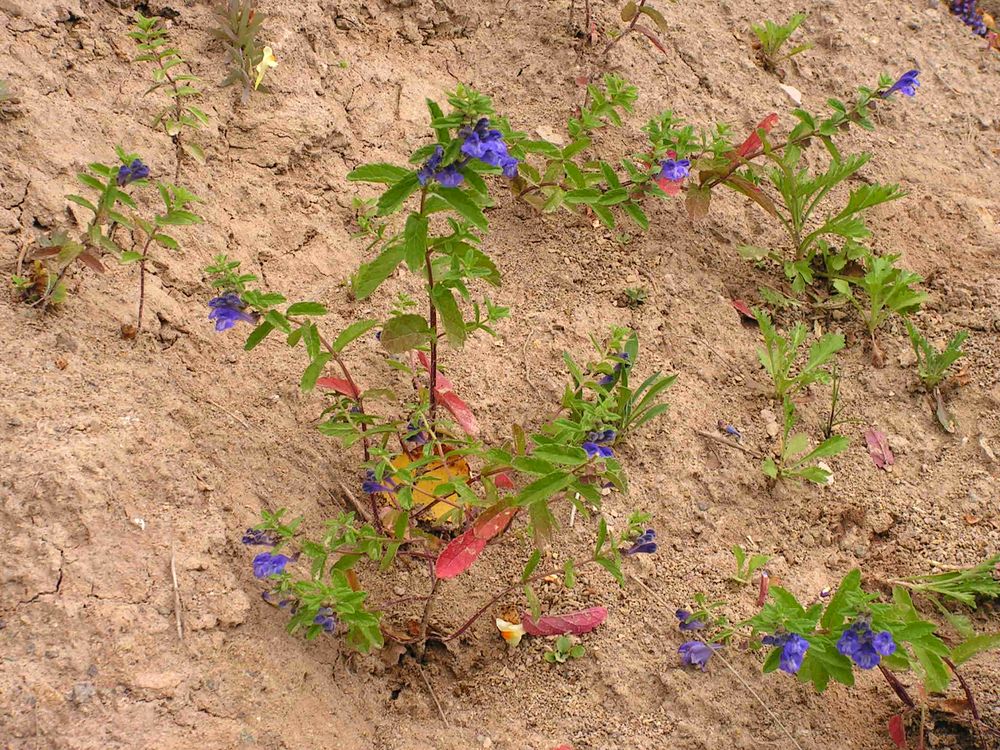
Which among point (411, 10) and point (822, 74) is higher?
point (822, 74)

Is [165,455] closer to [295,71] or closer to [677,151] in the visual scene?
[295,71]

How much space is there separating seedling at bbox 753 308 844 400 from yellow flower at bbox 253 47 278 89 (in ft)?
7.05

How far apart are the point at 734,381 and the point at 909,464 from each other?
26.2 inches

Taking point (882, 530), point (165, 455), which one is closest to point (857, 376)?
point (882, 530)

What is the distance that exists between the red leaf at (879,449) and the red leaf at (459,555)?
1562 mm

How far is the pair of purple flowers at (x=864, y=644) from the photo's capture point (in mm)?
2064

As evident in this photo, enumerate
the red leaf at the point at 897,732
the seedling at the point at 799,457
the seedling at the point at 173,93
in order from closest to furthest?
the red leaf at the point at 897,732, the seedling at the point at 799,457, the seedling at the point at 173,93

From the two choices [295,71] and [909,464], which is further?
[295,71]

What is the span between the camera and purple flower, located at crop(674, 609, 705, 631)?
8.19ft

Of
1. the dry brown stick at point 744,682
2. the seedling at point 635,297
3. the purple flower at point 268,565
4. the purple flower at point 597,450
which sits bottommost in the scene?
the dry brown stick at point 744,682

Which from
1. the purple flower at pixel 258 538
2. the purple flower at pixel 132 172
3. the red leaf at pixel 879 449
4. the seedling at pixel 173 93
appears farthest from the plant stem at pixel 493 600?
the seedling at pixel 173 93

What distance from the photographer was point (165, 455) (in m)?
2.38

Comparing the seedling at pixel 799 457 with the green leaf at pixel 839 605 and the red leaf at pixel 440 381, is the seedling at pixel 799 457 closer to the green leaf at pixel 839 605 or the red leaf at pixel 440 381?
the green leaf at pixel 839 605

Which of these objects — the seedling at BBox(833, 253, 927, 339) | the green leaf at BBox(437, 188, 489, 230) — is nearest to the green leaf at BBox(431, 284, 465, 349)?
the green leaf at BBox(437, 188, 489, 230)
